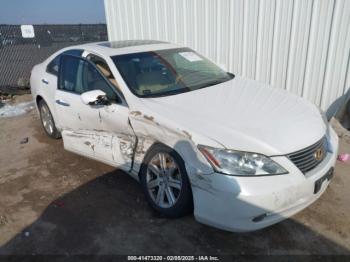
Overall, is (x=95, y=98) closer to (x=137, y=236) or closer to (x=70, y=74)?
(x=70, y=74)

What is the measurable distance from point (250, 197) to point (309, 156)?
68 centimetres

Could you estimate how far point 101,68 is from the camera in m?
3.62

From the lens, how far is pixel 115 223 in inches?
123

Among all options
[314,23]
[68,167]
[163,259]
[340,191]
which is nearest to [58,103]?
[68,167]

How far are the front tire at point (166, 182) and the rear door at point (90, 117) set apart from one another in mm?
306

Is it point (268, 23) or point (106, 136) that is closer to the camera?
point (106, 136)

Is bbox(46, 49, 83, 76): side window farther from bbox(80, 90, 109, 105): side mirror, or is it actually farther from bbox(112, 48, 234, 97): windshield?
bbox(80, 90, 109, 105): side mirror

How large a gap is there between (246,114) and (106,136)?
1552 mm

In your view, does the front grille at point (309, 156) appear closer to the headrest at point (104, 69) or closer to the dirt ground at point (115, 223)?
the dirt ground at point (115, 223)

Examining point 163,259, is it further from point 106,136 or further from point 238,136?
point 106,136

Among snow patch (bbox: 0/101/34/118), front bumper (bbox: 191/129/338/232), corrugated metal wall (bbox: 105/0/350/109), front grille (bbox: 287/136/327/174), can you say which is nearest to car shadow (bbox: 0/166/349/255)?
front bumper (bbox: 191/129/338/232)

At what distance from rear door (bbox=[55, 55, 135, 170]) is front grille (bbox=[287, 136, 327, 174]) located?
1.52m

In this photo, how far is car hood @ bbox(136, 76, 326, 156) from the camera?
8.31 feet

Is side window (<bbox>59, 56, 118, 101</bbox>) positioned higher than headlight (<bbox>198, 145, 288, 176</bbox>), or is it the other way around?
side window (<bbox>59, 56, 118, 101</bbox>)
